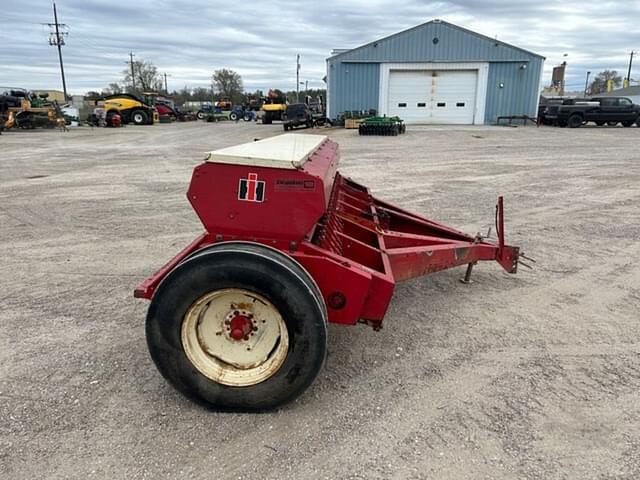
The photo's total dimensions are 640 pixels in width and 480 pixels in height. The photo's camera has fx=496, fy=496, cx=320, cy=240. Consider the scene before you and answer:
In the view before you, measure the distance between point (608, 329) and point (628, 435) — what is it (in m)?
1.25

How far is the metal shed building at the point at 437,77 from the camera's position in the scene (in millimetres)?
25547

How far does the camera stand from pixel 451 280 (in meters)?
4.43

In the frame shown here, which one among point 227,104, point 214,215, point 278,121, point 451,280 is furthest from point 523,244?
point 227,104

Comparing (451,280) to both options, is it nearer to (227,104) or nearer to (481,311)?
(481,311)

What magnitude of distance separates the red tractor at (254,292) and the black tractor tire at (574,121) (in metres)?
27.0

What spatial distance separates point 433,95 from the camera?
26500 millimetres

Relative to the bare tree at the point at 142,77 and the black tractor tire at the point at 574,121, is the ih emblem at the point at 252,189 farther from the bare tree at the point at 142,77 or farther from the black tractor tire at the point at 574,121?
the bare tree at the point at 142,77

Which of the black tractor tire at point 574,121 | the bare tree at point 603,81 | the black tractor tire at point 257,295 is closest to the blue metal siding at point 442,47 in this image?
the black tractor tire at point 574,121

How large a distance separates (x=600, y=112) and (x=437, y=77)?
343 inches

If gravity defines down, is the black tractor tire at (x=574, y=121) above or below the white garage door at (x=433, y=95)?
below

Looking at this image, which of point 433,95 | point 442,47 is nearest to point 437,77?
point 433,95

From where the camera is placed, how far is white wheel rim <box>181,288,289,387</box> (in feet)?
8.29

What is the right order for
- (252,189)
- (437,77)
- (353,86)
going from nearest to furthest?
(252,189) → (437,77) → (353,86)

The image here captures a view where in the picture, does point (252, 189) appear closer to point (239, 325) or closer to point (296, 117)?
point (239, 325)
